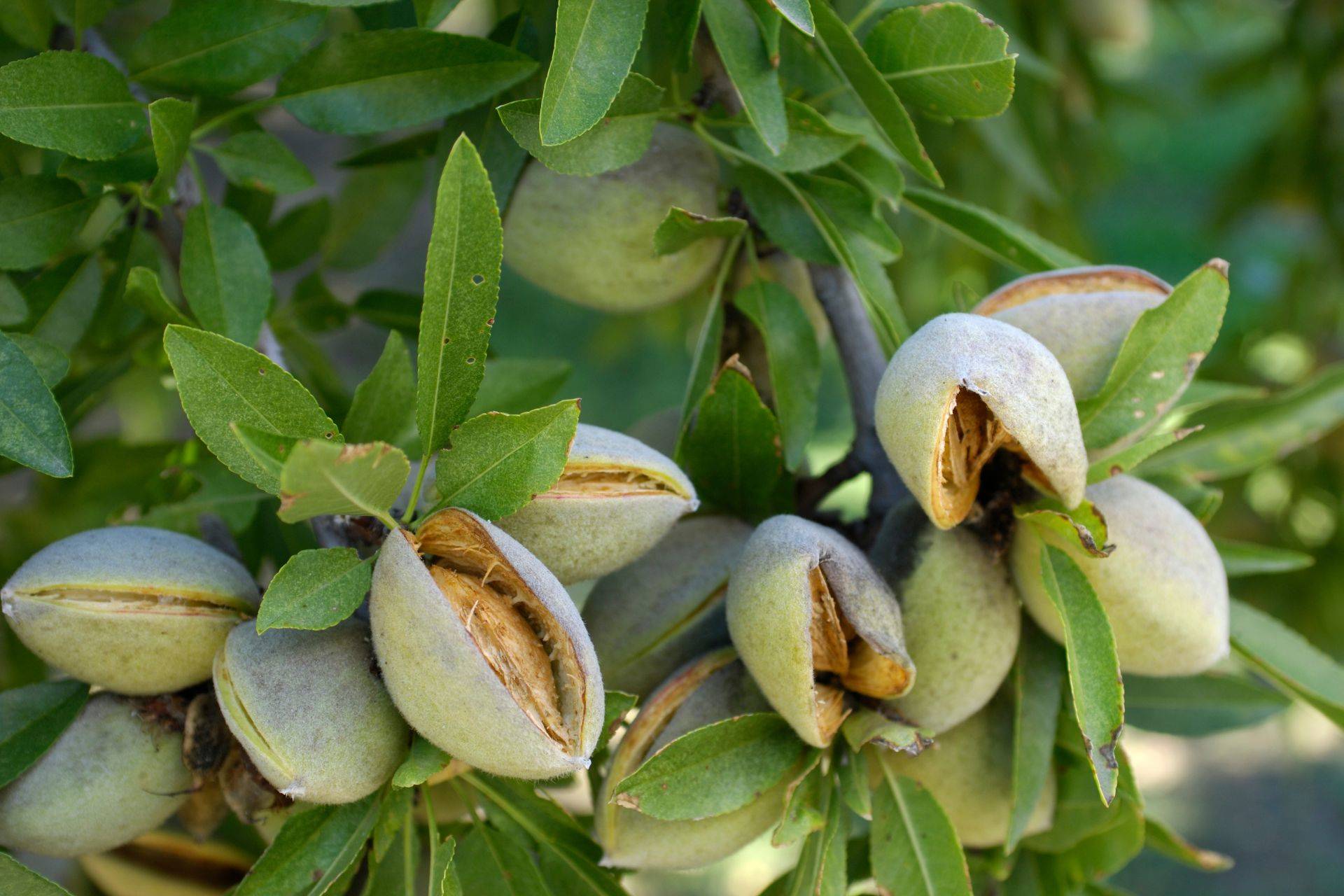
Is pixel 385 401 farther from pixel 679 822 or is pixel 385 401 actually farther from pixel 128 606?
pixel 679 822

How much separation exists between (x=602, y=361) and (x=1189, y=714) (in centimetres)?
171

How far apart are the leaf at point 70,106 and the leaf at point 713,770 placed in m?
0.67

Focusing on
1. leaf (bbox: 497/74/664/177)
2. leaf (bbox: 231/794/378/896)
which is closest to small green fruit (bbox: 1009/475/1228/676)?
leaf (bbox: 497/74/664/177)

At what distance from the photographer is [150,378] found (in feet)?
5.29

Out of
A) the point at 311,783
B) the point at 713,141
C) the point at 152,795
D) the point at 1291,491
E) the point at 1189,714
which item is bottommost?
the point at 1291,491

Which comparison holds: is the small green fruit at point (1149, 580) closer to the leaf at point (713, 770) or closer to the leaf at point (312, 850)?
the leaf at point (713, 770)

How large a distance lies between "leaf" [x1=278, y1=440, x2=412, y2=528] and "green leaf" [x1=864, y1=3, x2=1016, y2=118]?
1.93 feet

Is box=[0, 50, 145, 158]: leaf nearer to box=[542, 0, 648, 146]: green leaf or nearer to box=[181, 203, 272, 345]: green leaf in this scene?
box=[181, 203, 272, 345]: green leaf

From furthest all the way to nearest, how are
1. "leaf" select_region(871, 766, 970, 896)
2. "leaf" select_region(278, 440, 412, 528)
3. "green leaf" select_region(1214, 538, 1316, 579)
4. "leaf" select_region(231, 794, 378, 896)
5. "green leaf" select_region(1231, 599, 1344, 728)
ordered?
"green leaf" select_region(1214, 538, 1316, 579)
"green leaf" select_region(1231, 599, 1344, 728)
"leaf" select_region(871, 766, 970, 896)
"leaf" select_region(231, 794, 378, 896)
"leaf" select_region(278, 440, 412, 528)

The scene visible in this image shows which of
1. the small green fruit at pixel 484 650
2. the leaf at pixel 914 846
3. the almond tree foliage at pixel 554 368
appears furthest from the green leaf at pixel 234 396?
the leaf at pixel 914 846

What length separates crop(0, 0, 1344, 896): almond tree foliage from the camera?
0.85 m

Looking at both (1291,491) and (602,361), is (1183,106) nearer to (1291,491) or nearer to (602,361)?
(1291,491)

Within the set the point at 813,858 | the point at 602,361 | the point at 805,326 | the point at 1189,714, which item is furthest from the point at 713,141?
the point at 602,361

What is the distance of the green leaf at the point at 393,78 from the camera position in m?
1.04
